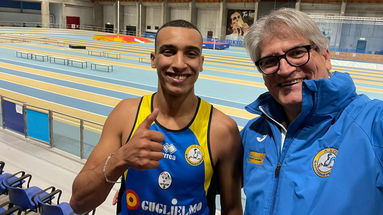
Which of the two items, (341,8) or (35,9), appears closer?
(341,8)

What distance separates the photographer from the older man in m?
1.37

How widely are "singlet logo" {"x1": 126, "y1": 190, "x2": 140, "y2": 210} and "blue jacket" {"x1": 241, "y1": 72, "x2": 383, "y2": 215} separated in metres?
0.66

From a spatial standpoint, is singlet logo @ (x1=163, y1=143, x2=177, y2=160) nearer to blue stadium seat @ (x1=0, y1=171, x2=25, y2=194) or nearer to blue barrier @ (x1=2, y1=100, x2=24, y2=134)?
blue stadium seat @ (x1=0, y1=171, x2=25, y2=194)

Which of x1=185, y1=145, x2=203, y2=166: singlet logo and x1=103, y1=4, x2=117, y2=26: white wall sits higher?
x1=103, y1=4, x2=117, y2=26: white wall

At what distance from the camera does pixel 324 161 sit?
1.53 metres

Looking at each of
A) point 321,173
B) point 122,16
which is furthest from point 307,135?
point 122,16

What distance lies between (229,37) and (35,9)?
30.1 m

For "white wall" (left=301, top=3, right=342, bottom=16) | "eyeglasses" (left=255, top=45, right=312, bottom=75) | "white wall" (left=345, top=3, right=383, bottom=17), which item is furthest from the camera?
"white wall" (left=301, top=3, right=342, bottom=16)

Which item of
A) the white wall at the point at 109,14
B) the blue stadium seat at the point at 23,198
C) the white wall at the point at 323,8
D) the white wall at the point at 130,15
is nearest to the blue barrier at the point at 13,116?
the blue stadium seat at the point at 23,198

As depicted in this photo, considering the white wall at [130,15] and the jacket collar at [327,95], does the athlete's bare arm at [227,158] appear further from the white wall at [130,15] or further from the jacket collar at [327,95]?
the white wall at [130,15]

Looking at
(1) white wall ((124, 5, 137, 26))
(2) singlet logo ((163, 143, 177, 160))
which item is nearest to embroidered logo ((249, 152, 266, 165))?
(2) singlet logo ((163, 143, 177, 160))

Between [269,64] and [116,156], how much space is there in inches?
38.9

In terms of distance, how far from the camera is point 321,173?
152 centimetres

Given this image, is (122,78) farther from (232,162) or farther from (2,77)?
(232,162)
